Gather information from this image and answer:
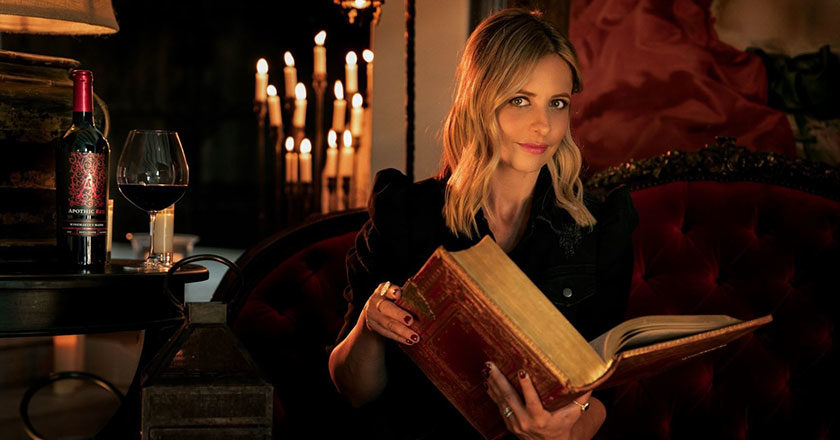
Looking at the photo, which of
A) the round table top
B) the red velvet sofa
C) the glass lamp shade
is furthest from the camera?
the red velvet sofa

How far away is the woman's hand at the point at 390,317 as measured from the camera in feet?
3.98

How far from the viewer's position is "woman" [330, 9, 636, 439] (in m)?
1.54

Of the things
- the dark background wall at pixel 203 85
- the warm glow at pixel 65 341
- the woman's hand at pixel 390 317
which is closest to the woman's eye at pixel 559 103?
the woman's hand at pixel 390 317

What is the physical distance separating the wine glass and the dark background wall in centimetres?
370

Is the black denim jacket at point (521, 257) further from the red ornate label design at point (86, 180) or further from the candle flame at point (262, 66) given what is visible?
the candle flame at point (262, 66)

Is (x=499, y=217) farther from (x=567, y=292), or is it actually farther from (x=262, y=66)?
(x=262, y=66)

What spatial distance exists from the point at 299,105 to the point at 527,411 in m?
2.26

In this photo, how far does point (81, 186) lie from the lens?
1.54 m

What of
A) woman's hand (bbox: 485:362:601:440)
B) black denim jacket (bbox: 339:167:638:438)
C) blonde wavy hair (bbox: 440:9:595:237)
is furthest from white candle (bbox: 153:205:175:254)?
woman's hand (bbox: 485:362:601:440)

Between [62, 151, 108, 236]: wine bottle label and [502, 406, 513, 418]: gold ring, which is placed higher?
[62, 151, 108, 236]: wine bottle label

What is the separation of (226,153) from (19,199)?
12.5ft

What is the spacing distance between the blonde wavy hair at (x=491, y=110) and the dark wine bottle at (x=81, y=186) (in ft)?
2.06

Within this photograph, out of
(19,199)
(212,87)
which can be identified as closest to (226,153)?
(212,87)

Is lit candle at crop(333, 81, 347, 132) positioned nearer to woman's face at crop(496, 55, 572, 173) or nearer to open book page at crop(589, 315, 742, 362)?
woman's face at crop(496, 55, 572, 173)
